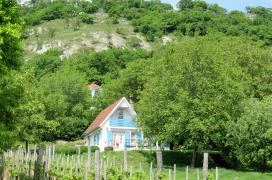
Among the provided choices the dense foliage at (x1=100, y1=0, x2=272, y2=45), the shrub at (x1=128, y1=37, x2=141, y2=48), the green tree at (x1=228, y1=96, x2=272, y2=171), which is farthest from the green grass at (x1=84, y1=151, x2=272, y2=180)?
the shrub at (x1=128, y1=37, x2=141, y2=48)

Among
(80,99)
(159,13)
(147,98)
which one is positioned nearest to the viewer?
(147,98)

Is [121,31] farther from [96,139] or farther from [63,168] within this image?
[63,168]

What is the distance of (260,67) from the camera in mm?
56188

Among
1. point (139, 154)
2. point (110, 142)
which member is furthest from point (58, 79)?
point (139, 154)

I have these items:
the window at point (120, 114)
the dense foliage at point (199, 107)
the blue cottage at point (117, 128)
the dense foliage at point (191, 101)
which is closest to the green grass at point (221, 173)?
the dense foliage at point (191, 101)

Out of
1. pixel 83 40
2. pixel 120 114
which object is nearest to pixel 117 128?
pixel 120 114

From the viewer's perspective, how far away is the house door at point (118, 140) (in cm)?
6450

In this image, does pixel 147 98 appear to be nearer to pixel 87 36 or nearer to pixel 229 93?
pixel 229 93

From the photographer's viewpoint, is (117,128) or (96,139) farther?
(96,139)

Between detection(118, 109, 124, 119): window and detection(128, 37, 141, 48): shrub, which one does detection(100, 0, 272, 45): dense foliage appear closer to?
detection(128, 37, 141, 48): shrub

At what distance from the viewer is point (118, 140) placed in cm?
6500

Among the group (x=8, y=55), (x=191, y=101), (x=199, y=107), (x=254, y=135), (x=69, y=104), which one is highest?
(x=69, y=104)

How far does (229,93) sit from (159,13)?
155 metres

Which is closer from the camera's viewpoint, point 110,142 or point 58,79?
point 110,142
